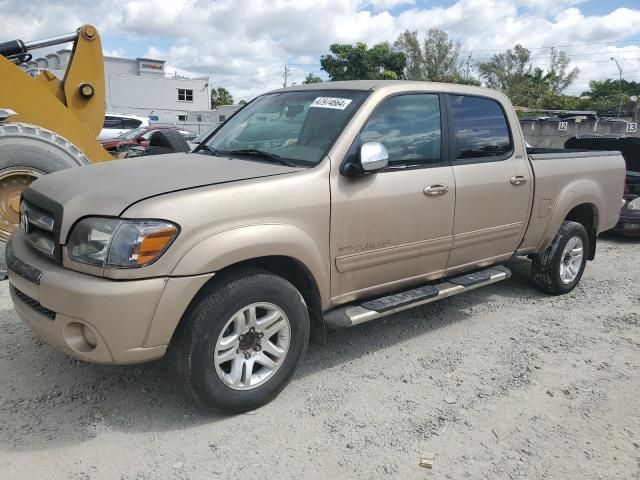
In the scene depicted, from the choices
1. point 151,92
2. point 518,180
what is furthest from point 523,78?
point 518,180

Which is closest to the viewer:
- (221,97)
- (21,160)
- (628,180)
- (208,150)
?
(208,150)

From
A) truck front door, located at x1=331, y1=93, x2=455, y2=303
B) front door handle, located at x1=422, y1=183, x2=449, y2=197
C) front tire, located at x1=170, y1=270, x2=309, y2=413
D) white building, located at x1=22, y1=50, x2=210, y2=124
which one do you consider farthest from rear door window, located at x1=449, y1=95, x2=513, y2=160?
white building, located at x1=22, y1=50, x2=210, y2=124

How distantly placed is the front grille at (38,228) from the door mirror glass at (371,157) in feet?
5.72

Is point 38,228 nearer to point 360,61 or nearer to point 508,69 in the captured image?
point 360,61

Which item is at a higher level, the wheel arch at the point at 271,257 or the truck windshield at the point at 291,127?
the truck windshield at the point at 291,127

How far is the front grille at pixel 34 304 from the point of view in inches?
111

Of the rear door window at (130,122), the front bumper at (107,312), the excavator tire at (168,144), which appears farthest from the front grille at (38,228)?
the rear door window at (130,122)

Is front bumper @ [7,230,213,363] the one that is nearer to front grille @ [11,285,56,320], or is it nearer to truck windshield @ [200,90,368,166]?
front grille @ [11,285,56,320]

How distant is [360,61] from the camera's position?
4509 centimetres

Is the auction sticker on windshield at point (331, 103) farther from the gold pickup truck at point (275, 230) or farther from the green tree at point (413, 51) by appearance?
the green tree at point (413, 51)

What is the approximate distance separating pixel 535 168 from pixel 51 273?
150 inches

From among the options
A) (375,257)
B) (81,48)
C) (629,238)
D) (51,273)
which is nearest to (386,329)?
(375,257)

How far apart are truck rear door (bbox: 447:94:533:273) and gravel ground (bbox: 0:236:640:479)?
0.72m

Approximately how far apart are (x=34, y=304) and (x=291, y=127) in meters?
1.92
